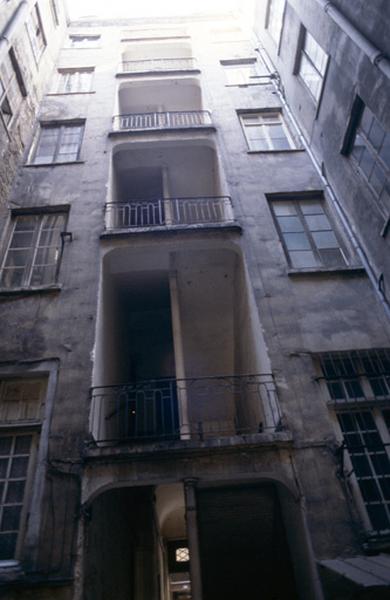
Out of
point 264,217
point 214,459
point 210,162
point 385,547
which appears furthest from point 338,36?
point 385,547

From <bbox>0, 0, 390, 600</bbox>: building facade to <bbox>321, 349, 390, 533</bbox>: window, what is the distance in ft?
0.10

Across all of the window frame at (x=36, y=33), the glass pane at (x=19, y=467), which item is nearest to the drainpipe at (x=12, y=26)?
the window frame at (x=36, y=33)

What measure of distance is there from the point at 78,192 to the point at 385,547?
930cm

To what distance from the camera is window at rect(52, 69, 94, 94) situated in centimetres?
1497

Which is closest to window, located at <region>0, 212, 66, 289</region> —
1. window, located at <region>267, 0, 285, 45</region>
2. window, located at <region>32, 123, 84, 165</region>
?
window, located at <region>32, 123, 84, 165</region>

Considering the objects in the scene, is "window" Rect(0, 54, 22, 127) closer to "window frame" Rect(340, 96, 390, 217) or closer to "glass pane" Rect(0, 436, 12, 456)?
"glass pane" Rect(0, 436, 12, 456)

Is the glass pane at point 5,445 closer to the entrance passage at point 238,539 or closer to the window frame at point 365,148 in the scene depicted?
the entrance passage at point 238,539

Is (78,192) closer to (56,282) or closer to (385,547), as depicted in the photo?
(56,282)

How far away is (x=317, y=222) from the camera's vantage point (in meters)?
10.2

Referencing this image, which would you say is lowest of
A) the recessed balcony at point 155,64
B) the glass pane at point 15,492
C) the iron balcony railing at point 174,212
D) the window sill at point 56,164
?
the glass pane at point 15,492

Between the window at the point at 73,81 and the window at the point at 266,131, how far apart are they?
19.0 feet

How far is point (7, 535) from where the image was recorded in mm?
5738

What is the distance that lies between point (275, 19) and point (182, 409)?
1205 centimetres

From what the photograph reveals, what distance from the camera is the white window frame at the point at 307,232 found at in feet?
30.4
